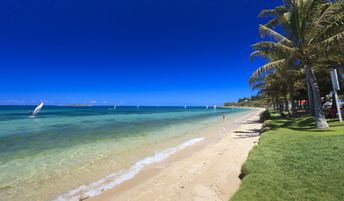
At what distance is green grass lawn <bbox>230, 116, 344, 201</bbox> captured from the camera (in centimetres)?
379

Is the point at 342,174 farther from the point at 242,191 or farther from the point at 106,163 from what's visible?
the point at 106,163

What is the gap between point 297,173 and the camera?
4711 millimetres

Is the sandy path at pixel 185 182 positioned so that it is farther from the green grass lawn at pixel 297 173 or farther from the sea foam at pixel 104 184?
the green grass lawn at pixel 297 173

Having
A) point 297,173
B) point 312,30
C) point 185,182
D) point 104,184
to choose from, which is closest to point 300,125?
point 312,30

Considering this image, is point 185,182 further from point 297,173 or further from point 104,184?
point 297,173

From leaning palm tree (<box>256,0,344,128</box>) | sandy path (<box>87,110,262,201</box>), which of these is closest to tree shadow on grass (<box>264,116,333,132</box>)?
leaning palm tree (<box>256,0,344,128</box>)

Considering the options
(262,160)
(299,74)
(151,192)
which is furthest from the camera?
(299,74)

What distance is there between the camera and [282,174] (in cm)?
472

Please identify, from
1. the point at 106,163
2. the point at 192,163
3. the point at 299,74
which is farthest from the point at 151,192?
the point at 299,74

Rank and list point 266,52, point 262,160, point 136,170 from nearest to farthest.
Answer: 1. point 262,160
2. point 136,170
3. point 266,52

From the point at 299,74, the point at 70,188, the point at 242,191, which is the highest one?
the point at 299,74

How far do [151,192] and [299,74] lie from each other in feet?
61.0

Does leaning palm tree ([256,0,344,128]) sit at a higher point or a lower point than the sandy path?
higher

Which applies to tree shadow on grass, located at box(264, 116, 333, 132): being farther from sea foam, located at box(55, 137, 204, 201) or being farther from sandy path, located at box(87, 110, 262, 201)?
sea foam, located at box(55, 137, 204, 201)
